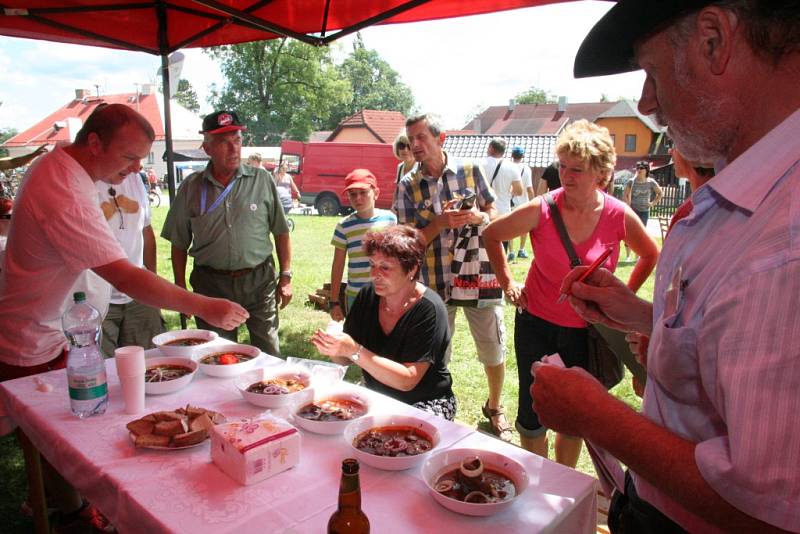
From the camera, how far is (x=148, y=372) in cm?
216

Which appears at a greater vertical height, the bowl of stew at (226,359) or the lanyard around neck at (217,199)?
the lanyard around neck at (217,199)

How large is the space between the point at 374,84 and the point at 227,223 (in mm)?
69628

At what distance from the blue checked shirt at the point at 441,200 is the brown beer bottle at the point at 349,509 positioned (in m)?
2.54

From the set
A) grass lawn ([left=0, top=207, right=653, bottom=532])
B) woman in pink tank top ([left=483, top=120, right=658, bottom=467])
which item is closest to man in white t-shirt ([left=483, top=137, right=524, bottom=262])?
grass lawn ([left=0, top=207, right=653, bottom=532])

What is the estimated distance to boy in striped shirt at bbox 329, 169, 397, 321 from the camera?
12.8 ft

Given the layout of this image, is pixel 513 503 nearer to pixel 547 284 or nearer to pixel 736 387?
pixel 736 387

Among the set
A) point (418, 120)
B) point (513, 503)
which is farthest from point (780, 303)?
point (418, 120)

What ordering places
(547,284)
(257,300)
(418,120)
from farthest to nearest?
1. (257,300)
2. (418,120)
3. (547,284)

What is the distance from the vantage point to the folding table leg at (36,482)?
2092mm

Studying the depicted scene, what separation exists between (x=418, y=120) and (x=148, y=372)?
7.78 feet

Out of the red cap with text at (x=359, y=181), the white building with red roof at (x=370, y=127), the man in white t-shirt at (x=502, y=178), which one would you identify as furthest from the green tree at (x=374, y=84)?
the red cap with text at (x=359, y=181)

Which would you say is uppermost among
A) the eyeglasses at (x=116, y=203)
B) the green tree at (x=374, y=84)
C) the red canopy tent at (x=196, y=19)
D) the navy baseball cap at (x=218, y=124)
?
the green tree at (x=374, y=84)

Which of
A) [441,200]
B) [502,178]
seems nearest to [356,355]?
[441,200]

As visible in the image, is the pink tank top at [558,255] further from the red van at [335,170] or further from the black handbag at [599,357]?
the red van at [335,170]
